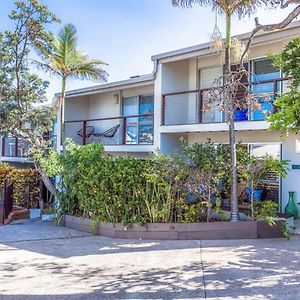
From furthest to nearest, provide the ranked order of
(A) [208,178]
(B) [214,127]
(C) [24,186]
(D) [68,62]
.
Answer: (C) [24,186], (D) [68,62], (B) [214,127], (A) [208,178]

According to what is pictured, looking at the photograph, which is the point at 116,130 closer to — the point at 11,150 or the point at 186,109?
the point at 186,109

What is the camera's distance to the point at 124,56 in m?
19.1

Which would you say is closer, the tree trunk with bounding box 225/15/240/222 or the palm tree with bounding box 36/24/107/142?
the tree trunk with bounding box 225/15/240/222

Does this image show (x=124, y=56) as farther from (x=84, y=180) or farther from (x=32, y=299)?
(x=32, y=299)

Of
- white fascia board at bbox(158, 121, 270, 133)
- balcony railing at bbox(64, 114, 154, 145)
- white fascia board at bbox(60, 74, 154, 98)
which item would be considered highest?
white fascia board at bbox(60, 74, 154, 98)

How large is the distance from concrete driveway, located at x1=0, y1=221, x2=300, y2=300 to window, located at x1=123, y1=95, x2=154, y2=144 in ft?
21.8

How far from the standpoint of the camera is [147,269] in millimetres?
6426

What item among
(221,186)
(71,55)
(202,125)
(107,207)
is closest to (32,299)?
(107,207)

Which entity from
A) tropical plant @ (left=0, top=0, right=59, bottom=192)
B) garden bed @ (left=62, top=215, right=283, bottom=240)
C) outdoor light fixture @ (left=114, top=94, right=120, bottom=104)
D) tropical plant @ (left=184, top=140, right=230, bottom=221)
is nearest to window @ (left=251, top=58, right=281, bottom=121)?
tropical plant @ (left=184, top=140, right=230, bottom=221)

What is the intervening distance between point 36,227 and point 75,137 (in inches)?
316

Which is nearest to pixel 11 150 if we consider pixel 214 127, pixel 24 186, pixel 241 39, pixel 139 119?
pixel 24 186

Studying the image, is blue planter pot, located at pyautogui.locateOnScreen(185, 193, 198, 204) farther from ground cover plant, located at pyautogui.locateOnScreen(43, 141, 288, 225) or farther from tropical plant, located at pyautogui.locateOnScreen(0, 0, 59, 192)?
tropical plant, located at pyautogui.locateOnScreen(0, 0, 59, 192)

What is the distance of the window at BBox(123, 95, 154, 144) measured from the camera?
15.2m

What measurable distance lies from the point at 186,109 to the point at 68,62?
16.4 feet
